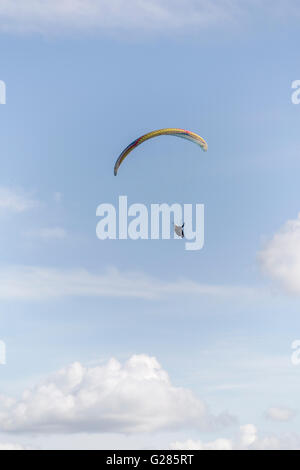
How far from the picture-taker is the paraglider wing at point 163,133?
8438cm

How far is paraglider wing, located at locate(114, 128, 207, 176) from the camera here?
8438 cm

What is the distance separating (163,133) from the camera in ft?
276

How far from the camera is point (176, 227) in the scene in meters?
84.5
